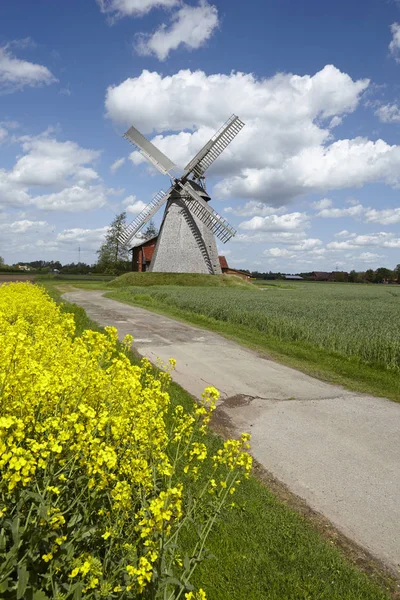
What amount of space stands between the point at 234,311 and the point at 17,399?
17202mm

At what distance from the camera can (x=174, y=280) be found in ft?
149

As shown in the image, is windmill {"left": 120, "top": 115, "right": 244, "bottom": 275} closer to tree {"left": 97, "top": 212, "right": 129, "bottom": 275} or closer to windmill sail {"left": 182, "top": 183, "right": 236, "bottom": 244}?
windmill sail {"left": 182, "top": 183, "right": 236, "bottom": 244}

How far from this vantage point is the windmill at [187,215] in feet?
147

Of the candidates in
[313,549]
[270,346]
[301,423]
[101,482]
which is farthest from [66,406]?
[270,346]

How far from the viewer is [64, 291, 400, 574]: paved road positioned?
4.37 m

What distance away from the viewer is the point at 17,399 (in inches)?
132

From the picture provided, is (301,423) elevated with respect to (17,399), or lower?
lower

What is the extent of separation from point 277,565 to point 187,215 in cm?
4317

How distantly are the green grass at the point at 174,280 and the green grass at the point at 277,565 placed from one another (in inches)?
1616

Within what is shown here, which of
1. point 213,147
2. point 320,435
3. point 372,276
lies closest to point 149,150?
point 213,147

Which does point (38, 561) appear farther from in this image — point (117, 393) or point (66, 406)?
point (117, 393)

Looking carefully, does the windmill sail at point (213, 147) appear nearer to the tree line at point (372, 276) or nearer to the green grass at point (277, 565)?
the green grass at point (277, 565)

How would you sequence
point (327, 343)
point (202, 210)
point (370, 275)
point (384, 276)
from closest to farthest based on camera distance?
point (327, 343) → point (202, 210) → point (384, 276) → point (370, 275)

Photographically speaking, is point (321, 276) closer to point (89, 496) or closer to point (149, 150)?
point (149, 150)
